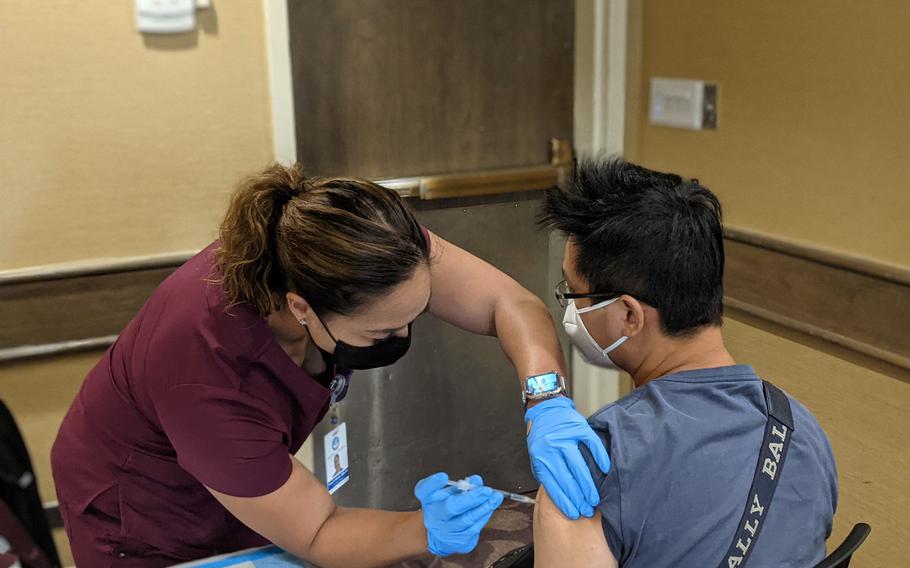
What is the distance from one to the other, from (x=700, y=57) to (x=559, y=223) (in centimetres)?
130

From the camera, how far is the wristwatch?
1429 millimetres

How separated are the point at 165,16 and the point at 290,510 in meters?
1.33

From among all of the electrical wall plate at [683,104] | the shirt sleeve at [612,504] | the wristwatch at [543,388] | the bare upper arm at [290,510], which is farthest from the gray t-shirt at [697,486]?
the electrical wall plate at [683,104]

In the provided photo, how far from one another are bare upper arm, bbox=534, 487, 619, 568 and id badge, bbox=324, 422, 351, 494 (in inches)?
22.2

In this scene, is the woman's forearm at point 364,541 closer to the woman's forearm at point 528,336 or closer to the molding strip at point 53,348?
the woman's forearm at point 528,336

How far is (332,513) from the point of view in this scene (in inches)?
52.2

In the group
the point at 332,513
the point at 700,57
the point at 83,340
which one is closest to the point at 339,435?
the point at 332,513

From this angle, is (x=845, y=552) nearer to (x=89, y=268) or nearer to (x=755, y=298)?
(x=755, y=298)

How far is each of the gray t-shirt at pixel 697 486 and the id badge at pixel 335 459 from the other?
2.04 feet

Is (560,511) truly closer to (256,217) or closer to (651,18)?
(256,217)

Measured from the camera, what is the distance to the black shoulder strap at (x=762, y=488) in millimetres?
1086

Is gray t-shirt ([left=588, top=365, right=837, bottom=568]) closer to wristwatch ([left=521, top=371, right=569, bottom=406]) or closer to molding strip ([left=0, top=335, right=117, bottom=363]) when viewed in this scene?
wristwatch ([left=521, top=371, right=569, bottom=406])

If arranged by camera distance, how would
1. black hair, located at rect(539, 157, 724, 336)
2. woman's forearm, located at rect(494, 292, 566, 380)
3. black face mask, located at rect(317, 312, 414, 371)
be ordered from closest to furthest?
black hair, located at rect(539, 157, 724, 336) < black face mask, located at rect(317, 312, 414, 371) < woman's forearm, located at rect(494, 292, 566, 380)

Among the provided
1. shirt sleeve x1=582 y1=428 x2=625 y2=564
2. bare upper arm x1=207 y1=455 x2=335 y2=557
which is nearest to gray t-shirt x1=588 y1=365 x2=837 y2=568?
shirt sleeve x1=582 y1=428 x2=625 y2=564
